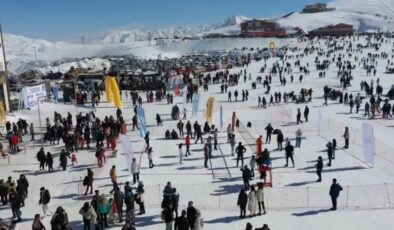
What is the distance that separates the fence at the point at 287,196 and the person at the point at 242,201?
83 cm

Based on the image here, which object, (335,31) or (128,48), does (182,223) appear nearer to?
(128,48)

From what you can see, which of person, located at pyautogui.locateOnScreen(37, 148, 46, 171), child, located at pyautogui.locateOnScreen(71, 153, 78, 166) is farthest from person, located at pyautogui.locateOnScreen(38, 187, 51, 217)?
child, located at pyautogui.locateOnScreen(71, 153, 78, 166)

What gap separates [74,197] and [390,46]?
268 ft

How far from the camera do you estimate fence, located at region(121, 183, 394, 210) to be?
14742 millimetres

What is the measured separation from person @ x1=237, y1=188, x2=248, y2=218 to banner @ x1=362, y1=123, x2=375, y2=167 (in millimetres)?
6843

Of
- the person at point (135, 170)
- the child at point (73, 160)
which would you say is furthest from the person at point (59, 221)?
the child at point (73, 160)

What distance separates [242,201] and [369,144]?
23.0ft

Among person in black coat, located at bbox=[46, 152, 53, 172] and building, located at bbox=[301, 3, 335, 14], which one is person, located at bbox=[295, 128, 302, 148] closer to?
person in black coat, located at bbox=[46, 152, 53, 172]

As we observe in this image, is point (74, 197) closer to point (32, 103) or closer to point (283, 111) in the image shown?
point (32, 103)

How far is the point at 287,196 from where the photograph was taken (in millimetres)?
15469

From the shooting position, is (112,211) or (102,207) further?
(112,211)

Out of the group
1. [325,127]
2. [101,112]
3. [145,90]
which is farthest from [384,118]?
[145,90]

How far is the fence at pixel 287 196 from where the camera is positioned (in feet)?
48.4

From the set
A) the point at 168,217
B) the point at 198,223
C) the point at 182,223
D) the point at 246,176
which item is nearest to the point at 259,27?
the point at 246,176
